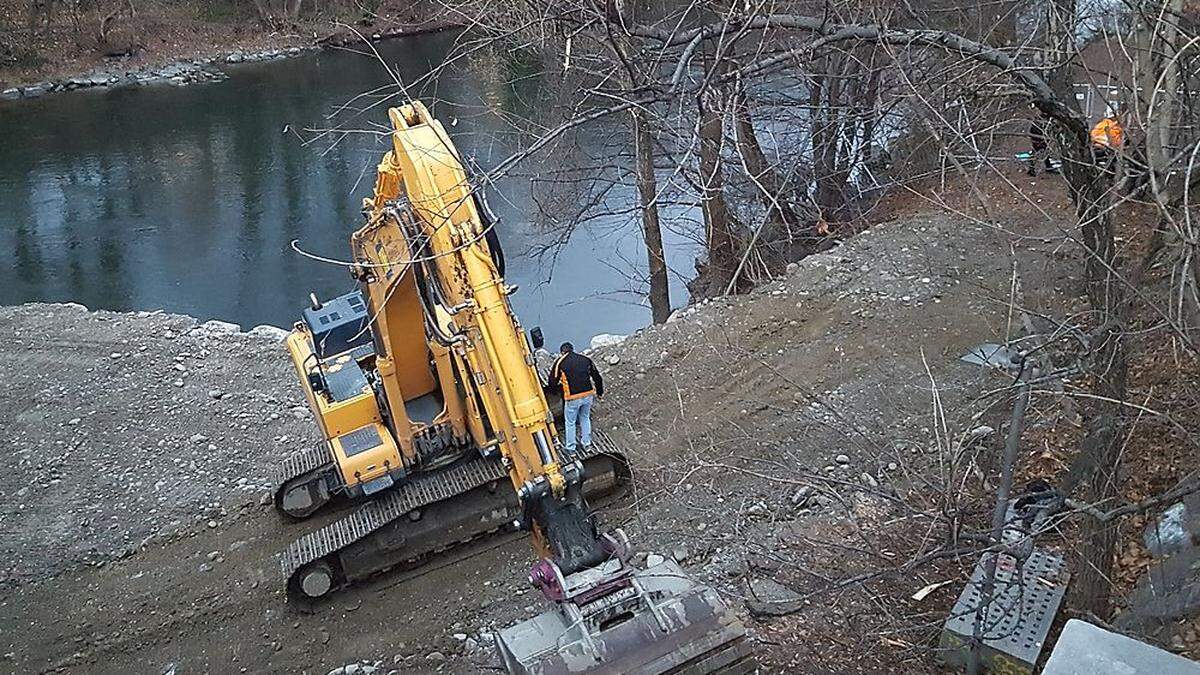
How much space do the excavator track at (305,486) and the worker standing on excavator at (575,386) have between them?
1.95 meters

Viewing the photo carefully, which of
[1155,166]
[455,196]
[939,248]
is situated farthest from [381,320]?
[939,248]

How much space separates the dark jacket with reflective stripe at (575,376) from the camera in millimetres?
7973

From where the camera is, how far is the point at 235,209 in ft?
68.9

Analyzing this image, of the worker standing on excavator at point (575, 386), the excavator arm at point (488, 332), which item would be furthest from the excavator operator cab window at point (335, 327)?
the excavator arm at point (488, 332)

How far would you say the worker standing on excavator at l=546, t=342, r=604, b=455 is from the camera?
26.2ft

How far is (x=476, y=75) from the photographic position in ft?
79.4

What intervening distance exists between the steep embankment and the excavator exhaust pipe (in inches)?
32.5

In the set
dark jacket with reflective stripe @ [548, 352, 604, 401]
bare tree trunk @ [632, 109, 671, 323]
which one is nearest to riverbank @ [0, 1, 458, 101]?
bare tree trunk @ [632, 109, 671, 323]

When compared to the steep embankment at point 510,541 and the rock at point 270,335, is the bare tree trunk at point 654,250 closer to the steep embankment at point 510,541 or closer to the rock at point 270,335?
the steep embankment at point 510,541

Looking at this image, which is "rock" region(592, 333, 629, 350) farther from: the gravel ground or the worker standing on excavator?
the gravel ground

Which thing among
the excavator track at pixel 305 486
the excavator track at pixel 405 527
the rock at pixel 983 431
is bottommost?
the rock at pixel 983 431

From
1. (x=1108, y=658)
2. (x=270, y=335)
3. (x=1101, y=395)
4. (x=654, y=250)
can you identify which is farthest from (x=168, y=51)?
(x=1108, y=658)

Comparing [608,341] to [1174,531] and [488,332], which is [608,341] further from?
[1174,531]

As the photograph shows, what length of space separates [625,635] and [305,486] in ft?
13.0
